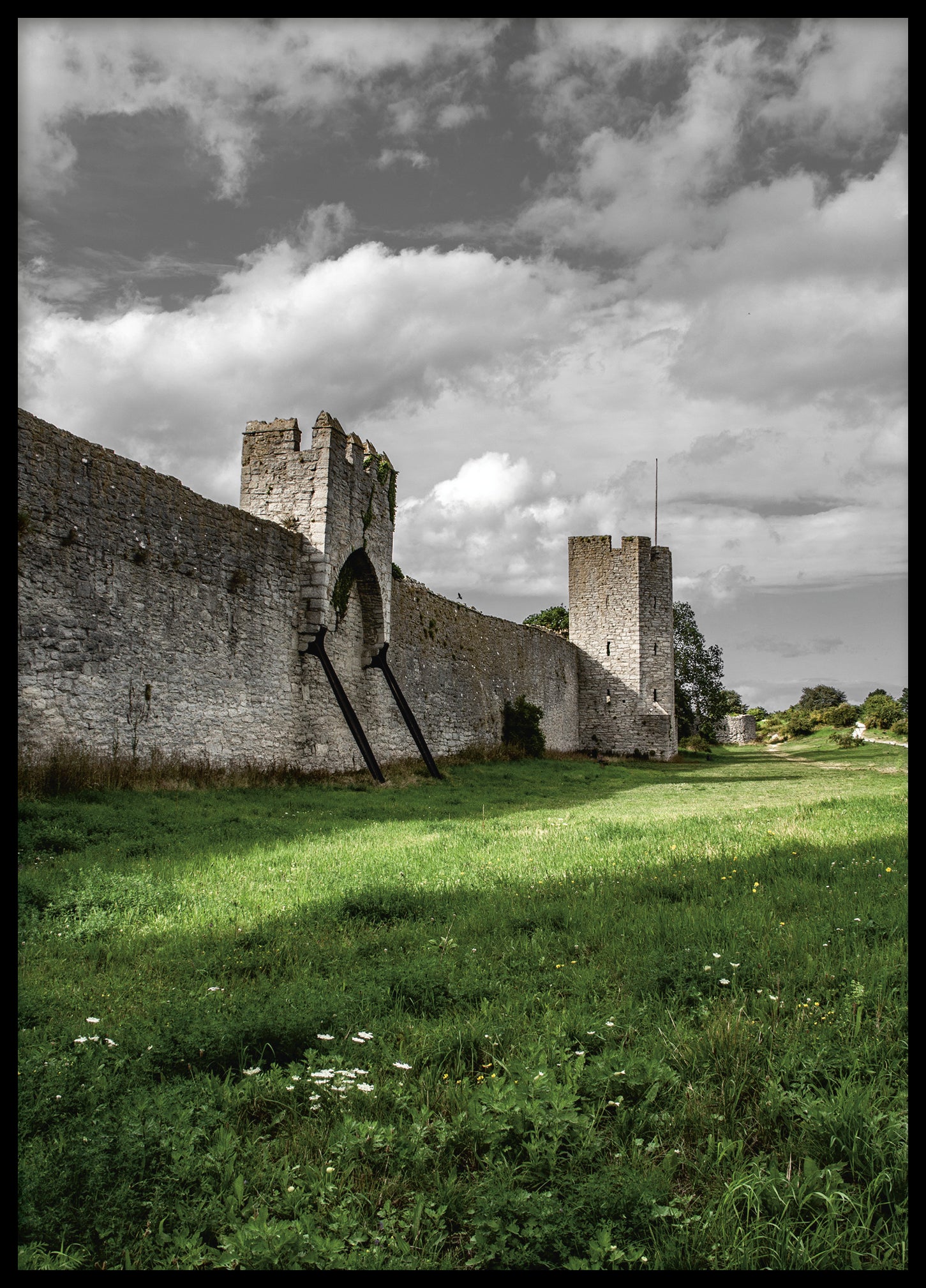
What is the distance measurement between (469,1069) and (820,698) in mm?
72880

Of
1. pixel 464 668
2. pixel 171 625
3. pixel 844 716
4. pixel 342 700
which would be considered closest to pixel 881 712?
pixel 844 716

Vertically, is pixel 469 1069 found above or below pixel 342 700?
below

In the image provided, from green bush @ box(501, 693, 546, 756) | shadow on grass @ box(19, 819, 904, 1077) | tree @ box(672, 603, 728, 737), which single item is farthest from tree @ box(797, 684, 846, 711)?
shadow on grass @ box(19, 819, 904, 1077)

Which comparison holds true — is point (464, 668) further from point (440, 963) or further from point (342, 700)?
point (440, 963)

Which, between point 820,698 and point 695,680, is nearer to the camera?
point 695,680

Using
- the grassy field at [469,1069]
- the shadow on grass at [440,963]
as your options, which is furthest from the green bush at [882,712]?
the shadow on grass at [440,963]

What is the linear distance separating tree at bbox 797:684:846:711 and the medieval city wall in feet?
186

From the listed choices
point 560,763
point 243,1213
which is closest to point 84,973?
point 243,1213

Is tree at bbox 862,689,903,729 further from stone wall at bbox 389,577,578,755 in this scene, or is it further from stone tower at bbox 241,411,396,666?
stone tower at bbox 241,411,396,666

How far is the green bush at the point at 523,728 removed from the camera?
88.6 feet

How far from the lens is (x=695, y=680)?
142ft

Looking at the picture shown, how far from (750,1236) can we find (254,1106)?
68.8 inches
